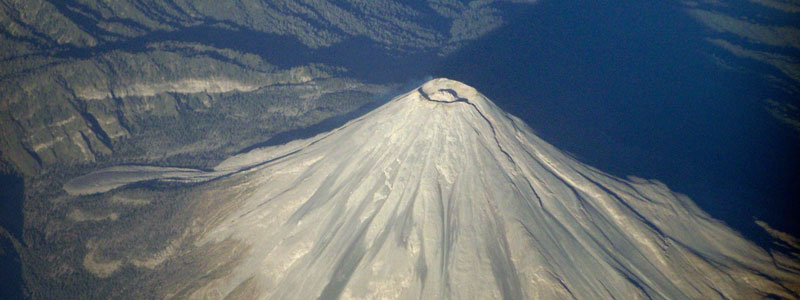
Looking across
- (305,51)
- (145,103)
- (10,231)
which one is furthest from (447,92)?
(145,103)

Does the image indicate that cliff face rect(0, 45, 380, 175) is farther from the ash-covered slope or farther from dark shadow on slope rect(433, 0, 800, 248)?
the ash-covered slope

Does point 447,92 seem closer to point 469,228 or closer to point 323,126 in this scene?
point 469,228

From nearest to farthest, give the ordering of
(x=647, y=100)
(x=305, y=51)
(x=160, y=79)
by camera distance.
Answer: (x=647, y=100)
(x=160, y=79)
(x=305, y=51)

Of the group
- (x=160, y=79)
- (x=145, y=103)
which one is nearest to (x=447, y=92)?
(x=160, y=79)

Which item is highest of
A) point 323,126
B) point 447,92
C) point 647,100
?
point 447,92

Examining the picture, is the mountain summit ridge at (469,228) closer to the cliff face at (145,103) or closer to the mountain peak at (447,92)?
the mountain peak at (447,92)

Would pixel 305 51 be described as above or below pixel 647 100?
above

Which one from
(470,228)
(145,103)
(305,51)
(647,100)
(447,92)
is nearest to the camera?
(470,228)

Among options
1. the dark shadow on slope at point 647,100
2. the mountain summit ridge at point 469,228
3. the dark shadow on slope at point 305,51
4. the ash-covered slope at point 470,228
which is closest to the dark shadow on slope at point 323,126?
the dark shadow on slope at point 305,51

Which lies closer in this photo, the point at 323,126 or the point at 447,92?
the point at 447,92
